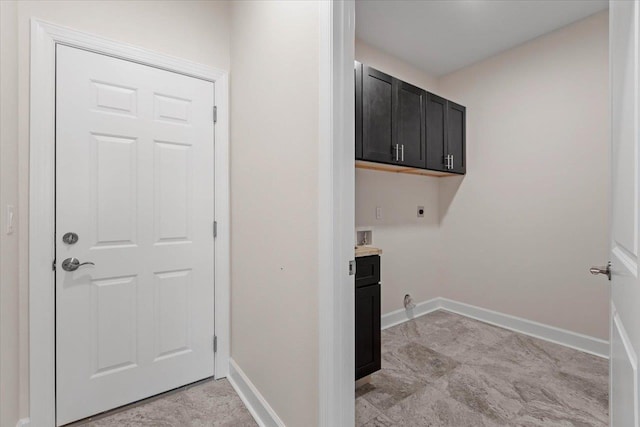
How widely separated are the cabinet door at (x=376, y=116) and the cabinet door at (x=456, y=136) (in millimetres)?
997

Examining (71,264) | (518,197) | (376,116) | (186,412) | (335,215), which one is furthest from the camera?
(518,197)

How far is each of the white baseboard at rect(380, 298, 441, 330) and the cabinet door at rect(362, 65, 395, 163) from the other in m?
1.57

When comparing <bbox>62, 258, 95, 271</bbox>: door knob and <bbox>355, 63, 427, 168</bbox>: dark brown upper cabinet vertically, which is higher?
<bbox>355, 63, 427, 168</bbox>: dark brown upper cabinet

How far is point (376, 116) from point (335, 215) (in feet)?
4.80

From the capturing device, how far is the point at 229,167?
2117 millimetres

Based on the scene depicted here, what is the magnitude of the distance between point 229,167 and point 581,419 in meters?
2.65

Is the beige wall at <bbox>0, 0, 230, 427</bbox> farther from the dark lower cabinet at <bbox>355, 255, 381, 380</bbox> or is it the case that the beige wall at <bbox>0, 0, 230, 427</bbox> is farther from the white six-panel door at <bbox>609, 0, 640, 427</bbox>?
the white six-panel door at <bbox>609, 0, 640, 427</bbox>

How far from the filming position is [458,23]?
2553 mm

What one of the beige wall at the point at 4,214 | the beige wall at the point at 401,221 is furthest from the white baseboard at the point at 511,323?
the beige wall at the point at 4,214

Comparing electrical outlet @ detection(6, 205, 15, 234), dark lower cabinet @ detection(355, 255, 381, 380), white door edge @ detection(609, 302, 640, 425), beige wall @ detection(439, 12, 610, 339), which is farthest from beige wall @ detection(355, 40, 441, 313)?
electrical outlet @ detection(6, 205, 15, 234)

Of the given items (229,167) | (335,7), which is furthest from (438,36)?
(229,167)

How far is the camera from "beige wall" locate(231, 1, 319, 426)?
1.34 meters

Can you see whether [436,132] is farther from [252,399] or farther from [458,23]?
[252,399]

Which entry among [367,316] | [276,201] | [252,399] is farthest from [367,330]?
[276,201]
